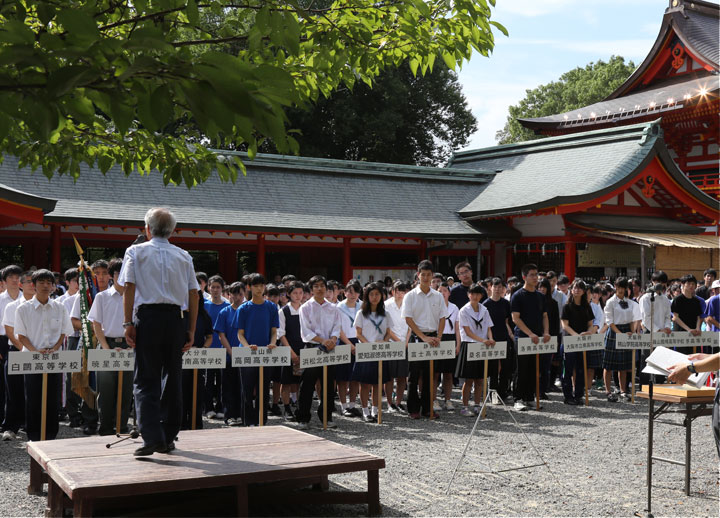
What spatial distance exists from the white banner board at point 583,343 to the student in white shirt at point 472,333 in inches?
52.3

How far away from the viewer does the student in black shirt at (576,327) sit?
11.2 meters

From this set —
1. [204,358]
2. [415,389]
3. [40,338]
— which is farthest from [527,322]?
[40,338]

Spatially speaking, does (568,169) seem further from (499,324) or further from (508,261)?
(499,324)

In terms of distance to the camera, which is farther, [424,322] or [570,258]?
[570,258]

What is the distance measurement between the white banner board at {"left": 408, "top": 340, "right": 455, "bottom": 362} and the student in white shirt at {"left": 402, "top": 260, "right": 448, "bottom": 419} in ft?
0.27

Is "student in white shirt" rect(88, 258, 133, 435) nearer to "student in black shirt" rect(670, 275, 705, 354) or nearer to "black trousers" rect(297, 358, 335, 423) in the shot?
"black trousers" rect(297, 358, 335, 423)

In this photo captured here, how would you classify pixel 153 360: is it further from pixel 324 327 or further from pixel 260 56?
pixel 324 327

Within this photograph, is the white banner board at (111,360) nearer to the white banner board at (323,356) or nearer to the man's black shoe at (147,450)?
the white banner board at (323,356)

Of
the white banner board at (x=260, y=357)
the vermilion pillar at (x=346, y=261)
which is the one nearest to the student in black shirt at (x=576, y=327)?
the white banner board at (x=260, y=357)

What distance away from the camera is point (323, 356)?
29.9 ft

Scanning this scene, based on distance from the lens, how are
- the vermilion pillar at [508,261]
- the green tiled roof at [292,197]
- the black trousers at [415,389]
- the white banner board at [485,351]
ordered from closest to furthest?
the black trousers at [415,389] < the white banner board at [485,351] < the green tiled roof at [292,197] < the vermilion pillar at [508,261]

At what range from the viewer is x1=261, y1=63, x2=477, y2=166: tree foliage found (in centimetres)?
3284

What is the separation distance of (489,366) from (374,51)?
6.56m

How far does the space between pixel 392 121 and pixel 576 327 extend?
23.2 metres
